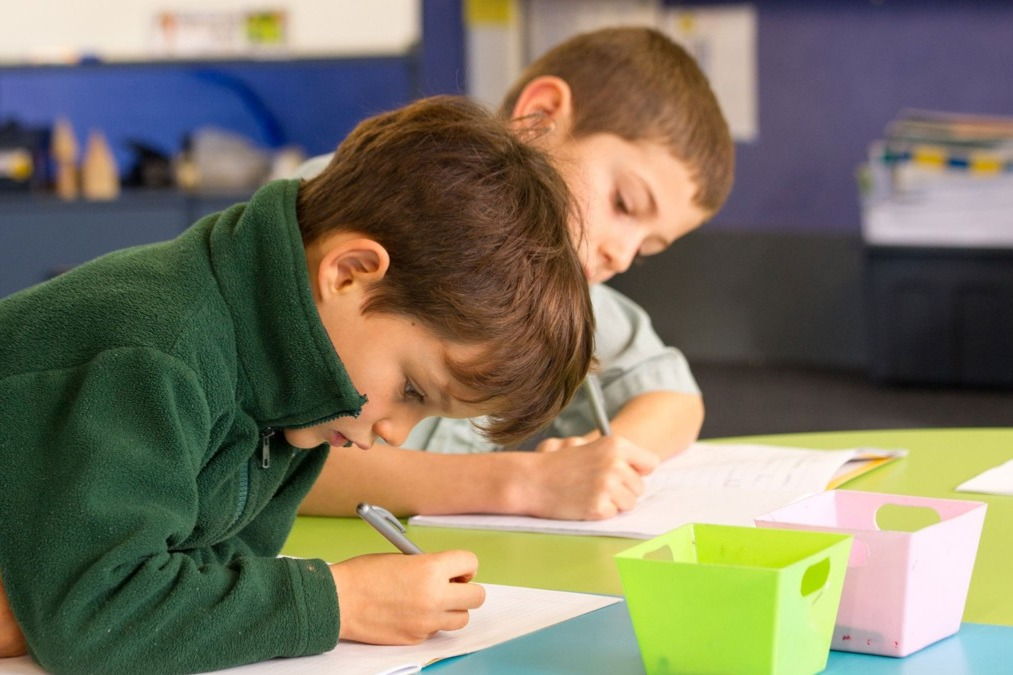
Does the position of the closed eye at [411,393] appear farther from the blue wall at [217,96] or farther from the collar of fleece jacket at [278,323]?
the blue wall at [217,96]

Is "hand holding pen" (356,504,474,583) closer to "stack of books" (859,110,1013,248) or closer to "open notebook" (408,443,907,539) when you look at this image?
"open notebook" (408,443,907,539)

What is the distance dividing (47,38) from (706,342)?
213 cm

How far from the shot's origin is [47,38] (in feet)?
13.2

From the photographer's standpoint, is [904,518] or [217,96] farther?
[217,96]

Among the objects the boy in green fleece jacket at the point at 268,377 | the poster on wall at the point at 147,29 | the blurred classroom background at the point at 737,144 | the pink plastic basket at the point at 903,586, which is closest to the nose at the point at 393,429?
the boy in green fleece jacket at the point at 268,377

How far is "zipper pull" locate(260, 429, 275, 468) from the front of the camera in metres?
0.83

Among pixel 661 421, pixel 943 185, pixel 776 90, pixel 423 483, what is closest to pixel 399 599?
pixel 423 483

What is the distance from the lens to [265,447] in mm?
845

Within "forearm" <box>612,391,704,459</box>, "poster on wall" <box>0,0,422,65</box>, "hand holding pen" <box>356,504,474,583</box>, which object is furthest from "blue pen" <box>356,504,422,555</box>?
"poster on wall" <box>0,0,422,65</box>

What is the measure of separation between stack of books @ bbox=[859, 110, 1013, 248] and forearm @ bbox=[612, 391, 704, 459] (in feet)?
7.20

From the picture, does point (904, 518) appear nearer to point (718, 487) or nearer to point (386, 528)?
point (718, 487)

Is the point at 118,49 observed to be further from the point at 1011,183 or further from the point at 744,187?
the point at 1011,183

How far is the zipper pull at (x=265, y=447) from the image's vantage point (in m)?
0.83

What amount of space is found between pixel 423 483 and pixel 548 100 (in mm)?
472
